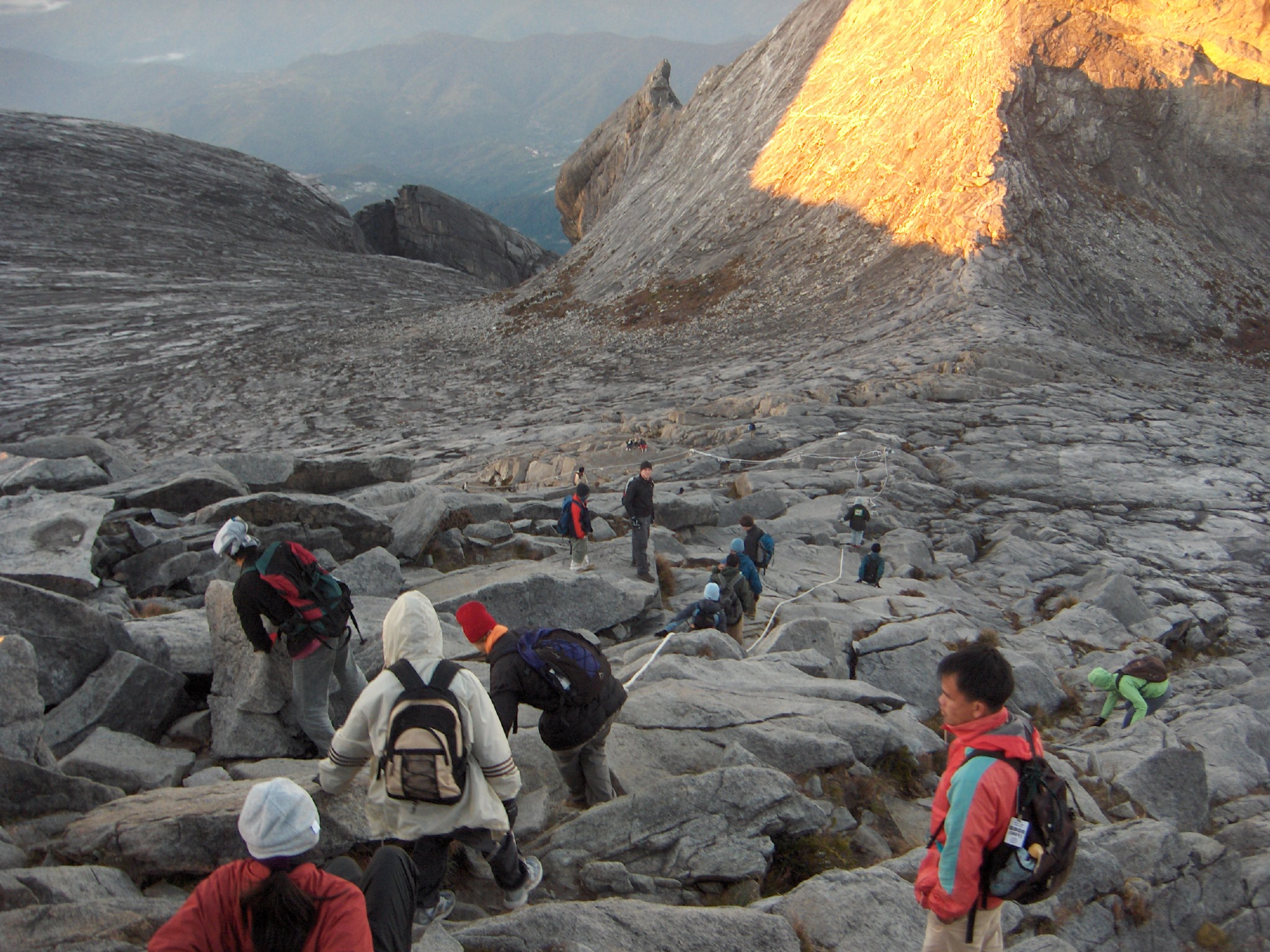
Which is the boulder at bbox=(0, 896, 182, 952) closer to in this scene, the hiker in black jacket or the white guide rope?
the white guide rope

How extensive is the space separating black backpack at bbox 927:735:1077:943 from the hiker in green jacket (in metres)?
6.32

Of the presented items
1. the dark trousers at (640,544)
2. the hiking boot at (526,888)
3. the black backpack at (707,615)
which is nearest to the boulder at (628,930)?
the hiking boot at (526,888)

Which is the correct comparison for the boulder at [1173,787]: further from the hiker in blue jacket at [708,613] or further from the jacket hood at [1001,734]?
the hiker in blue jacket at [708,613]

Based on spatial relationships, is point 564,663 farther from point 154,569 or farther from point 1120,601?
point 1120,601

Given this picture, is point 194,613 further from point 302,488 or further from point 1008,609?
point 1008,609

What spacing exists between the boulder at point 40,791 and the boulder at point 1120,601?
41.5 feet

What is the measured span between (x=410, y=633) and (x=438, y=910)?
169 cm

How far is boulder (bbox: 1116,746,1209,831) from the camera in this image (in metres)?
6.72

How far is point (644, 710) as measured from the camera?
22.3ft

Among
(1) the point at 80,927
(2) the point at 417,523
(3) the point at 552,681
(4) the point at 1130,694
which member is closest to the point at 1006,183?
(4) the point at 1130,694

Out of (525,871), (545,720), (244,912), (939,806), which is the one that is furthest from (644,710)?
(244,912)

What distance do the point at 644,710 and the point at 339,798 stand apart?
276cm

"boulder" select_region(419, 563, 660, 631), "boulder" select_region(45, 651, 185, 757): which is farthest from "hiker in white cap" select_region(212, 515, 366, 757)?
"boulder" select_region(419, 563, 660, 631)

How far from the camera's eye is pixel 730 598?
987cm
